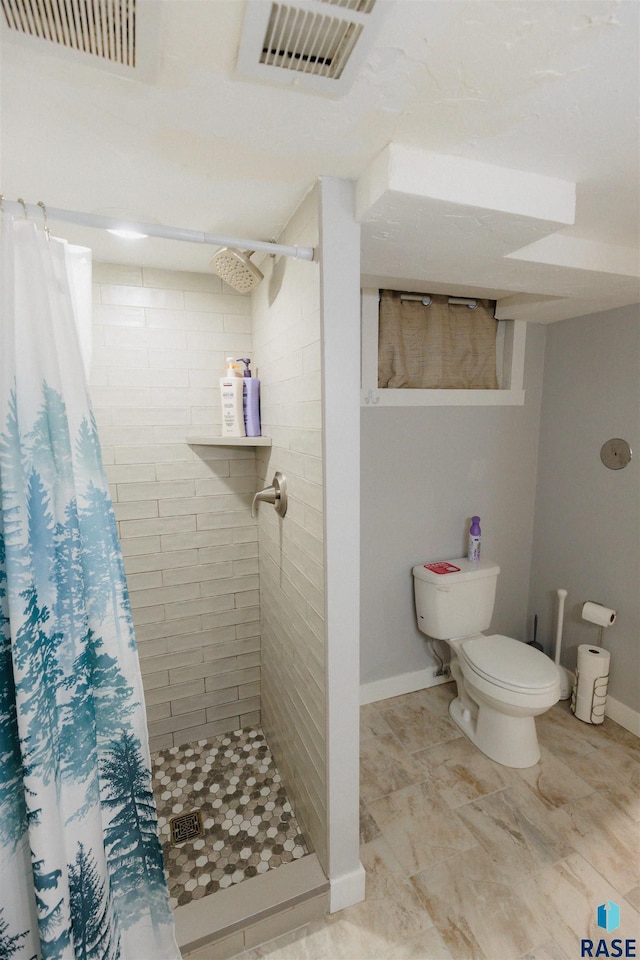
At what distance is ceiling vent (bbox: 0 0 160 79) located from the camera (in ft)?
2.16

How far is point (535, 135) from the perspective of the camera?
0.97m

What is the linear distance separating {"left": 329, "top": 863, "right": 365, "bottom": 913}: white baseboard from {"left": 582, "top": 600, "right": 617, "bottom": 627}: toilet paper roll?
156 cm

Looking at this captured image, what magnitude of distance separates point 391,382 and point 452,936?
81.5 inches

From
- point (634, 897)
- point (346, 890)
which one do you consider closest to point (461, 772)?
point (634, 897)

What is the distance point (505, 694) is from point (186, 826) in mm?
1383

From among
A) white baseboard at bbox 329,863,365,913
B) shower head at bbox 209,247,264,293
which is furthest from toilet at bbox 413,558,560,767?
shower head at bbox 209,247,264,293

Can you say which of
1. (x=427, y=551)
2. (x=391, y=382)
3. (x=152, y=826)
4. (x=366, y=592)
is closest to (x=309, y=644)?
(x=152, y=826)

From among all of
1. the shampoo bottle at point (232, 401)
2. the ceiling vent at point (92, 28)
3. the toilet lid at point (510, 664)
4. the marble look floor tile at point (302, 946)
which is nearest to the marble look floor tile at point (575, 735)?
the toilet lid at point (510, 664)

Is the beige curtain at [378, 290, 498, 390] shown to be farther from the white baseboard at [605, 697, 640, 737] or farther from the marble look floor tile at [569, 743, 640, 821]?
the marble look floor tile at [569, 743, 640, 821]

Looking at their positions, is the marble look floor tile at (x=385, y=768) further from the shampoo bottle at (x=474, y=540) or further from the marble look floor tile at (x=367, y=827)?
the shampoo bottle at (x=474, y=540)

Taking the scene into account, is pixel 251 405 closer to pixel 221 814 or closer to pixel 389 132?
pixel 389 132

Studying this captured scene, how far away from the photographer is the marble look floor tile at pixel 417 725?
7.09 ft

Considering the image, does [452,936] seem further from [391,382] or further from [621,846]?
[391,382]

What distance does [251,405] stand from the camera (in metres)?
1.77
